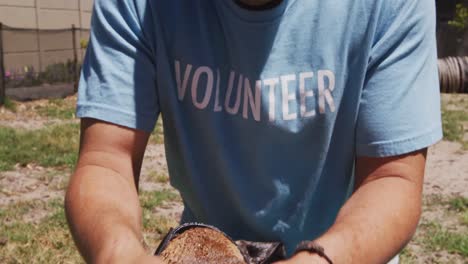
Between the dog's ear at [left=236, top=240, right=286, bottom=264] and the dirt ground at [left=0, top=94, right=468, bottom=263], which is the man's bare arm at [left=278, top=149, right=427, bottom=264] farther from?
the dirt ground at [left=0, top=94, right=468, bottom=263]

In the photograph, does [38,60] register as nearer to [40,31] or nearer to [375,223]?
[40,31]

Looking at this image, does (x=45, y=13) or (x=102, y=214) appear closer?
(x=102, y=214)

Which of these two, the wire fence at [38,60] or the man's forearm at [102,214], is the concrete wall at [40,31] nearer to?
the wire fence at [38,60]

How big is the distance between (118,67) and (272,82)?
14.6 inches

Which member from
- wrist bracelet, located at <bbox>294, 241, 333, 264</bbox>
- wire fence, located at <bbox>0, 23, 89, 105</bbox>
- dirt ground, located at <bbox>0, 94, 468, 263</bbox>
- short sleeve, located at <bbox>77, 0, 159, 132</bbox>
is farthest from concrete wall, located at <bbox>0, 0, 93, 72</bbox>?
wrist bracelet, located at <bbox>294, 241, 333, 264</bbox>

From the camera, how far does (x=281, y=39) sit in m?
1.69

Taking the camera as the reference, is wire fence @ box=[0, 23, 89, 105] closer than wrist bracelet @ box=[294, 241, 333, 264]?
No

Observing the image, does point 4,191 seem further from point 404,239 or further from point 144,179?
point 404,239

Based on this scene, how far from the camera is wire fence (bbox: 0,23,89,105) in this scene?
11047mm

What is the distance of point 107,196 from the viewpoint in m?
1.54

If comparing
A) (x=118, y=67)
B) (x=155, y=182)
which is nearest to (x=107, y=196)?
(x=118, y=67)

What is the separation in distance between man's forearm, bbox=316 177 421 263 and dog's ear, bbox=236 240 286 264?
0.45 feet

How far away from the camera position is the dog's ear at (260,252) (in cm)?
146

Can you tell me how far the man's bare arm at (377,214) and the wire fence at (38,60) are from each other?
31.8 feet
